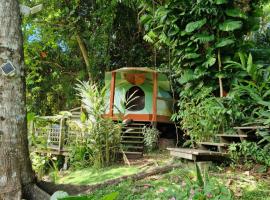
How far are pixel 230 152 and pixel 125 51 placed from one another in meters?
6.21

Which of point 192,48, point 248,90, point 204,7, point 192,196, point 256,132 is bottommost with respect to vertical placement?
point 192,196

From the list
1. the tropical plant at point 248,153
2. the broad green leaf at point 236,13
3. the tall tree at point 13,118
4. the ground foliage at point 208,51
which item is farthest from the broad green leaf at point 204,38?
the tall tree at point 13,118

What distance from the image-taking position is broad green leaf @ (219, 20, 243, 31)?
18.5ft

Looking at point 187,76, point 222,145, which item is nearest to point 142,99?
point 187,76

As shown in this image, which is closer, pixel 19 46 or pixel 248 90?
pixel 19 46

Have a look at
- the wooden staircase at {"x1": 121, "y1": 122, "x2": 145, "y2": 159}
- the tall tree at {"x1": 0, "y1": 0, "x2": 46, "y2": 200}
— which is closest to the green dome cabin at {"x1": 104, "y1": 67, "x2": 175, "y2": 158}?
the wooden staircase at {"x1": 121, "y1": 122, "x2": 145, "y2": 159}

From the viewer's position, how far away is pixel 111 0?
30.9 feet

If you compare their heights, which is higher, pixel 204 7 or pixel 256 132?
pixel 204 7

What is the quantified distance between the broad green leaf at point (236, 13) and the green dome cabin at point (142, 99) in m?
2.97

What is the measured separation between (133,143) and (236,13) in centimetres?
374

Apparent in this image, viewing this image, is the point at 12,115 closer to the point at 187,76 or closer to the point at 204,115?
the point at 204,115

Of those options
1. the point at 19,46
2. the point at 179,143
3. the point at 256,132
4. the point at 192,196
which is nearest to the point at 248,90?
the point at 256,132

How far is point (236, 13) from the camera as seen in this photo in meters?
5.77

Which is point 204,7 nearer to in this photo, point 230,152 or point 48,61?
point 230,152
